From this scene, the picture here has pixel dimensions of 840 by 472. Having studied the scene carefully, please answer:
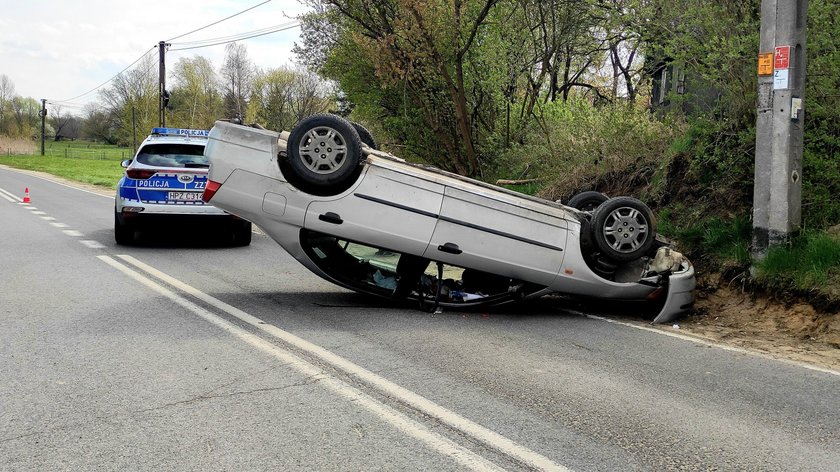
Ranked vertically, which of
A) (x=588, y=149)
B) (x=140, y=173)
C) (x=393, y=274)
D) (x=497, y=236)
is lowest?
(x=393, y=274)

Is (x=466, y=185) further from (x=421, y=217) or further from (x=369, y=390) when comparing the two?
(x=369, y=390)

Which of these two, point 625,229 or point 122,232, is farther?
point 122,232

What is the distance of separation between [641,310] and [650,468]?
14.5ft

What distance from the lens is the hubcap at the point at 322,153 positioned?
23.2ft

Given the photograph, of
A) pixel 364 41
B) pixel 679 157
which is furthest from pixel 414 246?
pixel 364 41

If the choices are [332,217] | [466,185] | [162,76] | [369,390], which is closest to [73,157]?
[162,76]

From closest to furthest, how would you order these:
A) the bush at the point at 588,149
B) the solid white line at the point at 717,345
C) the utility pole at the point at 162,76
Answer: the solid white line at the point at 717,345 < the bush at the point at 588,149 < the utility pole at the point at 162,76

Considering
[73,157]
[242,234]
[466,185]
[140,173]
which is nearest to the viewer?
[466,185]

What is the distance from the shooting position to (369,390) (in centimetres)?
486

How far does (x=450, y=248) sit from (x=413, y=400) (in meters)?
2.65

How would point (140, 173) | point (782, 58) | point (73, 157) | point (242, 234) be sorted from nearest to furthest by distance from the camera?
point (782, 58), point (140, 173), point (242, 234), point (73, 157)

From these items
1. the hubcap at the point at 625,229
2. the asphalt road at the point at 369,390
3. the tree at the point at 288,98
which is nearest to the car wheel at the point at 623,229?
the hubcap at the point at 625,229

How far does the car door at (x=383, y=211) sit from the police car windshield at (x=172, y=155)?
5.19m

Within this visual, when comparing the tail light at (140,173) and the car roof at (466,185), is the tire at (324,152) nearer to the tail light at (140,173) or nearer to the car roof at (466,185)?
the car roof at (466,185)
